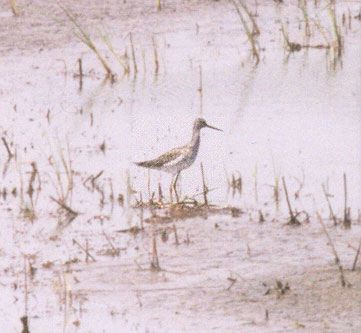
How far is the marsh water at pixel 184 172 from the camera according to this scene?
7.67m

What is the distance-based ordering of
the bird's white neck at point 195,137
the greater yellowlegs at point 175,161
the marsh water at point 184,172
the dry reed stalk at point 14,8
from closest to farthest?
the marsh water at point 184,172
the greater yellowlegs at point 175,161
the bird's white neck at point 195,137
the dry reed stalk at point 14,8

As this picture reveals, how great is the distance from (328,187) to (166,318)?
348cm

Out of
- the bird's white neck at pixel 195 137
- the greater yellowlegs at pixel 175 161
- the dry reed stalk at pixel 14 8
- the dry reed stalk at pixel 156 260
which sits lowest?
the dry reed stalk at pixel 156 260

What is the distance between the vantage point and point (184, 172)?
11.5 meters

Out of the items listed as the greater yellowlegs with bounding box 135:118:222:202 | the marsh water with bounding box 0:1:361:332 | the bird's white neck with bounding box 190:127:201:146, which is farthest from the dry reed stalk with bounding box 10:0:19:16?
the greater yellowlegs with bounding box 135:118:222:202

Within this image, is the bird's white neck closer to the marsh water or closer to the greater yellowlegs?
the greater yellowlegs

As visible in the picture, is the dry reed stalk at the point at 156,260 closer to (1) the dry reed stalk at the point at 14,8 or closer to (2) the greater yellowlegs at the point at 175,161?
(2) the greater yellowlegs at the point at 175,161

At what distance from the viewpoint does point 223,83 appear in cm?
1481

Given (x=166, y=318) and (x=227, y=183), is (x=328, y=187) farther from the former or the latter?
(x=166, y=318)

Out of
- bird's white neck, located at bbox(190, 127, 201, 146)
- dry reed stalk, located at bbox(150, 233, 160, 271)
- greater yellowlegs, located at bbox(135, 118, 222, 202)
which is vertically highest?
bird's white neck, located at bbox(190, 127, 201, 146)

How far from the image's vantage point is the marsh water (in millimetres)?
7672

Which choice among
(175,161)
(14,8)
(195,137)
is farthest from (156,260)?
(14,8)

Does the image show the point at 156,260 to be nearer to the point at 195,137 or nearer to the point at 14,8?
the point at 195,137

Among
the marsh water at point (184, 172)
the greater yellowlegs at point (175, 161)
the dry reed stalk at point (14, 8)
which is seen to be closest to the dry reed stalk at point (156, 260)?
the marsh water at point (184, 172)
